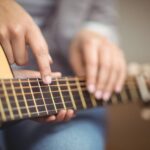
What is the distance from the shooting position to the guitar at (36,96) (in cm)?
35

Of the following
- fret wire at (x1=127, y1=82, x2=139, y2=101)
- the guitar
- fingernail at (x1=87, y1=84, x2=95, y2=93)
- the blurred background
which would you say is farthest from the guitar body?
the blurred background

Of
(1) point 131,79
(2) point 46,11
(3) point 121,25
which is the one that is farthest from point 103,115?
(3) point 121,25

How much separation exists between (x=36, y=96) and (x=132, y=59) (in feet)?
1.97

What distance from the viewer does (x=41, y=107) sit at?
391mm

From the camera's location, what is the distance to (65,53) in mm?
542

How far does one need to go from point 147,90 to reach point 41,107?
1.00 feet

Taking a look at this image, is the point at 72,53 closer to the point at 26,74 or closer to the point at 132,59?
the point at 26,74

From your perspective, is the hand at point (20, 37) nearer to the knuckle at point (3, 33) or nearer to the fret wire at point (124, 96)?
the knuckle at point (3, 33)

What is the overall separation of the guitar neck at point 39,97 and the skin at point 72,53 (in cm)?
1

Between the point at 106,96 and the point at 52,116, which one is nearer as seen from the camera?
the point at 52,116

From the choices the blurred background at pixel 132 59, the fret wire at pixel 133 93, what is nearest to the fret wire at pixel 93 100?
the fret wire at pixel 133 93

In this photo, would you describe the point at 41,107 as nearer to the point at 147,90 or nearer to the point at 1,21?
the point at 1,21

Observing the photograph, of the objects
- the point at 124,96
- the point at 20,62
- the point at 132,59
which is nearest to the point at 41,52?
the point at 20,62

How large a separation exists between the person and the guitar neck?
12mm
